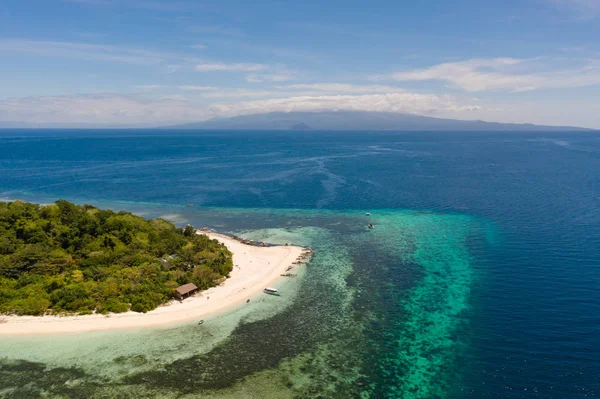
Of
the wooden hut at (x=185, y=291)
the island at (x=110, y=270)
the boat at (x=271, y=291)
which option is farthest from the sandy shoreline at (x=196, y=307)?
the boat at (x=271, y=291)

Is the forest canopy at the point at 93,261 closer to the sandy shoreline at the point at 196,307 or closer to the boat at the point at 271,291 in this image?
the sandy shoreline at the point at 196,307

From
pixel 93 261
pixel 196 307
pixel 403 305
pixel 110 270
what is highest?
pixel 93 261

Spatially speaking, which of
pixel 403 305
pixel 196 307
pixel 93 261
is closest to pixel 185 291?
pixel 196 307

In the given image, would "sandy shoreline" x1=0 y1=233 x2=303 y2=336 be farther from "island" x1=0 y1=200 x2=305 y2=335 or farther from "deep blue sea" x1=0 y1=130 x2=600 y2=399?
"deep blue sea" x1=0 y1=130 x2=600 y2=399

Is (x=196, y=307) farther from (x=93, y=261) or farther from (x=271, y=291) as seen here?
(x=93, y=261)

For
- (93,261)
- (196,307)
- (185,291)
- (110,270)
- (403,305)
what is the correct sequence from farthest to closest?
(93,261), (110,270), (185,291), (403,305), (196,307)
